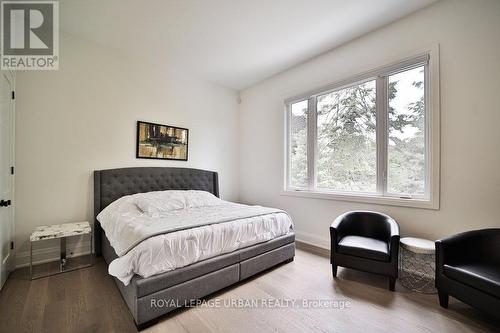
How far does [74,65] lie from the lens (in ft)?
10.2

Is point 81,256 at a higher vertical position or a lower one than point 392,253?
lower

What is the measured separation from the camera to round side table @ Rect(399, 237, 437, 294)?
2246 millimetres

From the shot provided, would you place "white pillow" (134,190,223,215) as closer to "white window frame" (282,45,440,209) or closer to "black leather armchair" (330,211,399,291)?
"white window frame" (282,45,440,209)

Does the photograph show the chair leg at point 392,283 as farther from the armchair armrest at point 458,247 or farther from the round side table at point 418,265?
the armchair armrest at point 458,247

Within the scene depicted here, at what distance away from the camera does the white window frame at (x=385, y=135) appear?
8.18ft

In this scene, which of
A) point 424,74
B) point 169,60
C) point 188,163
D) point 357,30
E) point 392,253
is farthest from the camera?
point 188,163

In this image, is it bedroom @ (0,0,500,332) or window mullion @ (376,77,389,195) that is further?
window mullion @ (376,77,389,195)

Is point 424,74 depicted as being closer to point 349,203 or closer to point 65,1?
point 349,203

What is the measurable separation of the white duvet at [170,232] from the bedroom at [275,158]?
0.03 m

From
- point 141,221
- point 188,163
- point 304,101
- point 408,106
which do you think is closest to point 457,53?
point 408,106

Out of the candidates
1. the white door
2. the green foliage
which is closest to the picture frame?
the white door

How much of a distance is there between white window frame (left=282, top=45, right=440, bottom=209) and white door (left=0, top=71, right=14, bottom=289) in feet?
12.3

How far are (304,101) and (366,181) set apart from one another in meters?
1.76

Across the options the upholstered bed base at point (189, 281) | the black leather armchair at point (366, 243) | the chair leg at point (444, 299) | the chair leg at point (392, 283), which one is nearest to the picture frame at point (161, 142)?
the upholstered bed base at point (189, 281)
